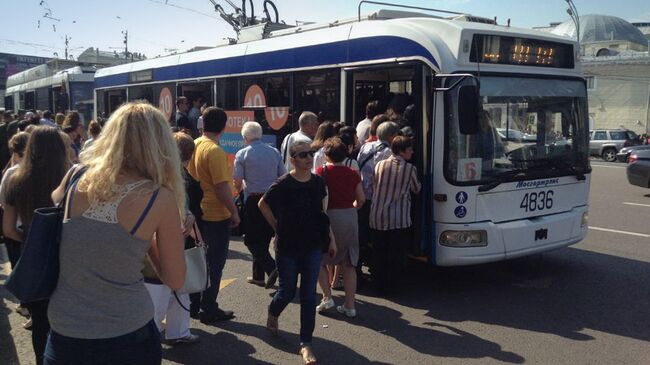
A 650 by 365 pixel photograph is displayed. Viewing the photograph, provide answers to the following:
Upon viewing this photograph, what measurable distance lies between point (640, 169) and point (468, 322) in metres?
11.3

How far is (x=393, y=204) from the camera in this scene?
5.91 meters

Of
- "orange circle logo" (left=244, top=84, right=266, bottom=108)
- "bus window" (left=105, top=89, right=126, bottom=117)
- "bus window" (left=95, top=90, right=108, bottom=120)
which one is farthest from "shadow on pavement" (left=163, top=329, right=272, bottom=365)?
"bus window" (left=95, top=90, right=108, bottom=120)

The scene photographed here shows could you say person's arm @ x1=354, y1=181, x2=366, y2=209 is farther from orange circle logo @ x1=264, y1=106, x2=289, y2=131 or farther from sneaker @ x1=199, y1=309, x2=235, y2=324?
orange circle logo @ x1=264, y1=106, x2=289, y2=131

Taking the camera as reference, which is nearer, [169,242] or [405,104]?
[169,242]

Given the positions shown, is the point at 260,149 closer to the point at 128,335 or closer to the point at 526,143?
the point at 526,143

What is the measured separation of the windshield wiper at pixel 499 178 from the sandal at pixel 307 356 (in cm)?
254

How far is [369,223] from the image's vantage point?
242 inches

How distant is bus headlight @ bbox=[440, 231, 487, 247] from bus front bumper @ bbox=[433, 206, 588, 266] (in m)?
0.03

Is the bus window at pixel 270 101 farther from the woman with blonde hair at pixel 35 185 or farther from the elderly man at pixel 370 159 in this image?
the woman with blonde hair at pixel 35 185

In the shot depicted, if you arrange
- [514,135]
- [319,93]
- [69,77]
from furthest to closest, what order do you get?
1. [69,77]
2. [319,93]
3. [514,135]

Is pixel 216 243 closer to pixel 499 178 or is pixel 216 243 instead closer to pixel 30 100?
pixel 499 178

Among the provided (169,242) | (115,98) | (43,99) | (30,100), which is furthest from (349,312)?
(30,100)

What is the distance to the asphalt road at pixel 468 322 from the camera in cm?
478

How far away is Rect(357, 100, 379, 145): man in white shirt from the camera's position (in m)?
6.95
